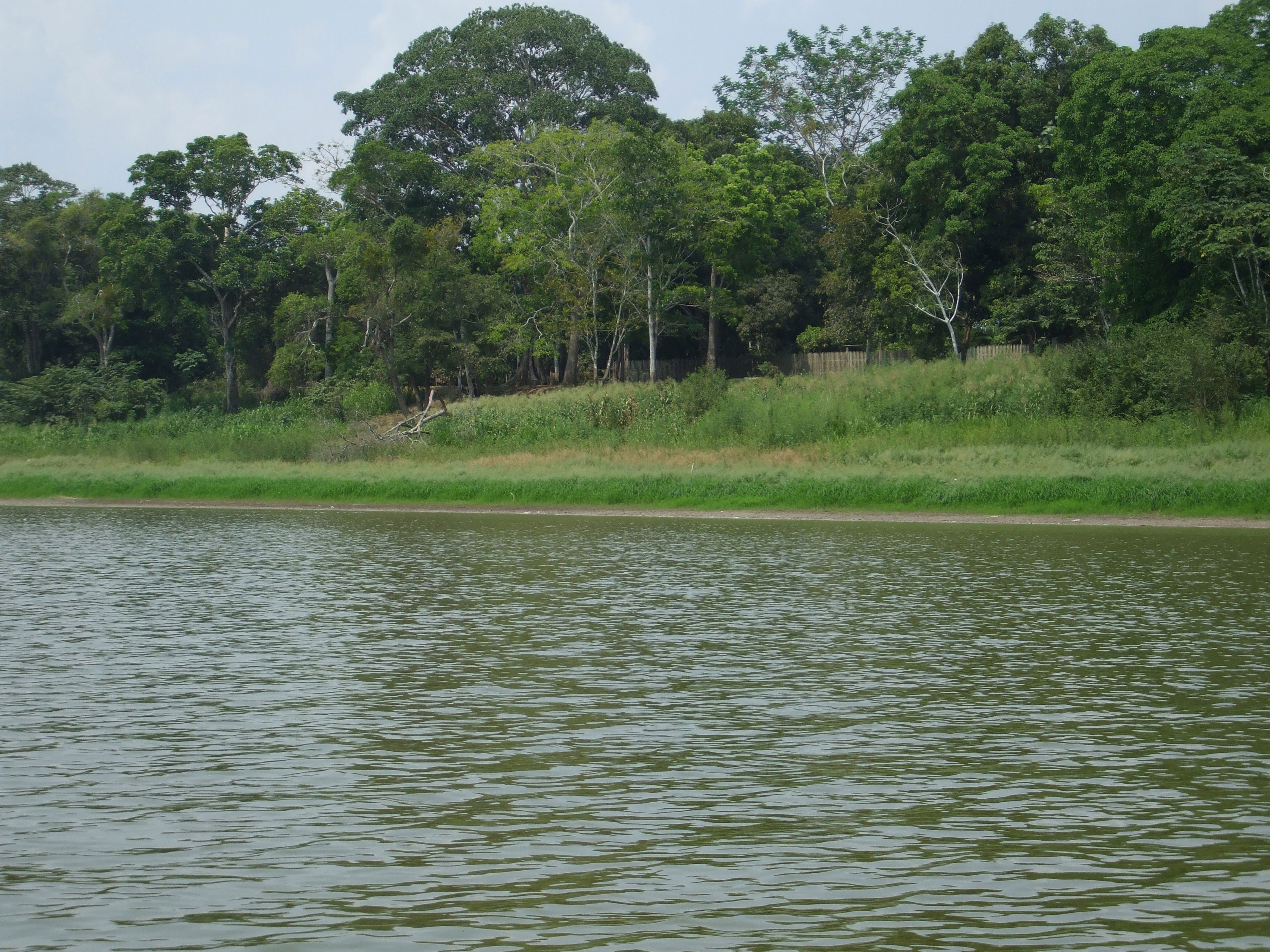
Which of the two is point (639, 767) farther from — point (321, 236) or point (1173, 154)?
point (321, 236)

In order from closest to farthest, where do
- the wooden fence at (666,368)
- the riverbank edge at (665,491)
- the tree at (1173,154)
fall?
the riverbank edge at (665,491) → the tree at (1173,154) → the wooden fence at (666,368)

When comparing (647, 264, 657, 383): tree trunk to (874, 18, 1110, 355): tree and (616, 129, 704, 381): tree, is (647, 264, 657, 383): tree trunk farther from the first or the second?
(874, 18, 1110, 355): tree

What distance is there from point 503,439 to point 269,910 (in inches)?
1592

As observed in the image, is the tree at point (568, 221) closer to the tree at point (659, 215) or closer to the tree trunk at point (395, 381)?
the tree at point (659, 215)

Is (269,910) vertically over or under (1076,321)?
under

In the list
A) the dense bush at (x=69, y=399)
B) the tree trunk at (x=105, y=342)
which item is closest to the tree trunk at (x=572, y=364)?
the dense bush at (x=69, y=399)

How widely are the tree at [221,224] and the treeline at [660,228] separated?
0.58ft

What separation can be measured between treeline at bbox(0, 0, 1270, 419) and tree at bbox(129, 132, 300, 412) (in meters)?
0.18

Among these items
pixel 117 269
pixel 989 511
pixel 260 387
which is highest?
pixel 117 269

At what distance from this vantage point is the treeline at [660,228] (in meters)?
43.0

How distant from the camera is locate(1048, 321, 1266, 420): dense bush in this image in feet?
125

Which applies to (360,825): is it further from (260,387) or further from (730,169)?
(260,387)

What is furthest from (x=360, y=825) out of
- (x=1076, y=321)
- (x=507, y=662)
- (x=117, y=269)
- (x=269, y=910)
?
(x=117, y=269)

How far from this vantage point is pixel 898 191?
196 feet
